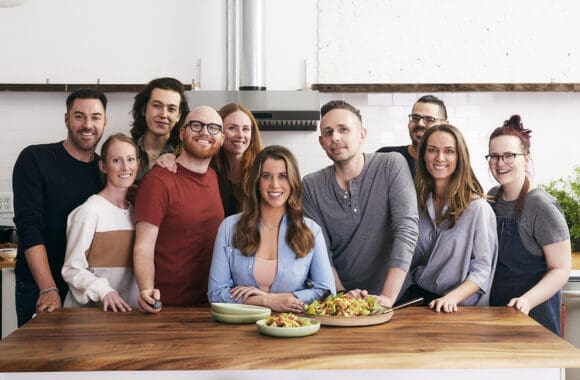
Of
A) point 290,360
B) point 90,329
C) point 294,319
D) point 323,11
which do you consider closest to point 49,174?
point 90,329

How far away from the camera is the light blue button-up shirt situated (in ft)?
9.12

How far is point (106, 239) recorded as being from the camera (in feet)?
9.82

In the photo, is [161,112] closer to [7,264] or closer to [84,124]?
[84,124]

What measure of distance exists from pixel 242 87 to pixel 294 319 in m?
3.09

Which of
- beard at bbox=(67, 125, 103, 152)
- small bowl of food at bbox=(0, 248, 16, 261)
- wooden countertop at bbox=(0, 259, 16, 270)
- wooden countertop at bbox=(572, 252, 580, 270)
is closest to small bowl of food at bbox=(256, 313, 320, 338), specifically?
beard at bbox=(67, 125, 103, 152)

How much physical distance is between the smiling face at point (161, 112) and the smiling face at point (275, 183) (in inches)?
34.2

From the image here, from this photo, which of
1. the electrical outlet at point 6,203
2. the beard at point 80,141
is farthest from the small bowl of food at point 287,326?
the electrical outlet at point 6,203

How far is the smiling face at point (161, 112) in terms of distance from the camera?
3527 mm

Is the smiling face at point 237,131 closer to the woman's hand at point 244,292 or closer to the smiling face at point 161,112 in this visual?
the smiling face at point 161,112

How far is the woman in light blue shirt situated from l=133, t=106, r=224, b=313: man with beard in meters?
0.19

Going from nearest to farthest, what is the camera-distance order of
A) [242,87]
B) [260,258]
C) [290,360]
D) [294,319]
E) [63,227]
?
[290,360]
[294,319]
[260,258]
[63,227]
[242,87]

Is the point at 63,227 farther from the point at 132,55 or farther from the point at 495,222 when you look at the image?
the point at 132,55

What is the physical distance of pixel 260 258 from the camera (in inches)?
112

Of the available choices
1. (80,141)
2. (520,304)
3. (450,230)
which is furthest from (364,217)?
(80,141)
